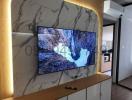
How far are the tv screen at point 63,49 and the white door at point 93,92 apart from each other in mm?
511

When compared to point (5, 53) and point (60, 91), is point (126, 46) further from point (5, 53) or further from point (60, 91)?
point (5, 53)

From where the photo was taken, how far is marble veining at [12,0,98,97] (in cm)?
229

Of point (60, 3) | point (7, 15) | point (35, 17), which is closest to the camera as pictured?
point (7, 15)

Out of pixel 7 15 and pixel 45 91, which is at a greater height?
pixel 7 15

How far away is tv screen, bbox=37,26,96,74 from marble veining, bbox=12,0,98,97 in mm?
100

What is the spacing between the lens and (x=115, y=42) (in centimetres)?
554

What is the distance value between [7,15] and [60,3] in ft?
3.42

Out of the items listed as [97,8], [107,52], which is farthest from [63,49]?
[107,52]

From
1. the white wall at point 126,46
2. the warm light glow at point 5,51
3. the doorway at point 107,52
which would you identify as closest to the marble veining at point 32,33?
the warm light glow at point 5,51

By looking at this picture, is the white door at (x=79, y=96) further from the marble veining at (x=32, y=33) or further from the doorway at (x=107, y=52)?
the doorway at (x=107, y=52)

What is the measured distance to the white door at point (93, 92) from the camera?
300cm

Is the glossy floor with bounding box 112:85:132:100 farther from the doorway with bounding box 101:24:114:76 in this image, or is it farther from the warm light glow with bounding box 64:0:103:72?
the doorway with bounding box 101:24:114:76

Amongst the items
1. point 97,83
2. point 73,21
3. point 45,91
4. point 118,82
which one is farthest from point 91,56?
point 118,82

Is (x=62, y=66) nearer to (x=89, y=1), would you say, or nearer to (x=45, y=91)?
(x=45, y=91)
